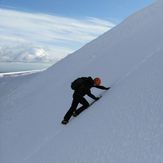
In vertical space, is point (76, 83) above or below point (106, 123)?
above

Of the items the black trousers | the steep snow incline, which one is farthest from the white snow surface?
the black trousers

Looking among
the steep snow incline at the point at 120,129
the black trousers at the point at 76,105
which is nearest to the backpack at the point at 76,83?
the black trousers at the point at 76,105

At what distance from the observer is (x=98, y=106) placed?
11320 millimetres

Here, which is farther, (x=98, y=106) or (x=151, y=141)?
(x=98, y=106)

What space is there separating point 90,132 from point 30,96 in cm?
1225

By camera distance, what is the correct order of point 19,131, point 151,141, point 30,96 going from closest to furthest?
point 151,141 → point 19,131 → point 30,96

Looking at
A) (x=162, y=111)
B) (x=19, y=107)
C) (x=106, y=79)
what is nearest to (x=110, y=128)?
(x=162, y=111)

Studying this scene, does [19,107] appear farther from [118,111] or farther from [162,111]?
[162,111]

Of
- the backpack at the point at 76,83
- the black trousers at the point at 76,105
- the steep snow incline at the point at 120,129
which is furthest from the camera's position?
the black trousers at the point at 76,105

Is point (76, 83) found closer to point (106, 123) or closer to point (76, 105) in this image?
point (76, 105)

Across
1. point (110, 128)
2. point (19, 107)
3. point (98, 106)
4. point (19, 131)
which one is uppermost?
point (19, 107)

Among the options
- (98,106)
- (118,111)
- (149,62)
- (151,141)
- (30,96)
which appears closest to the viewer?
(151,141)

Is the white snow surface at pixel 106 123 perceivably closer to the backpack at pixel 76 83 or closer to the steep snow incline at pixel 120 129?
the steep snow incline at pixel 120 129

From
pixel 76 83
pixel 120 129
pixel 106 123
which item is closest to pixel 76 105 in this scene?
pixel 76 83
